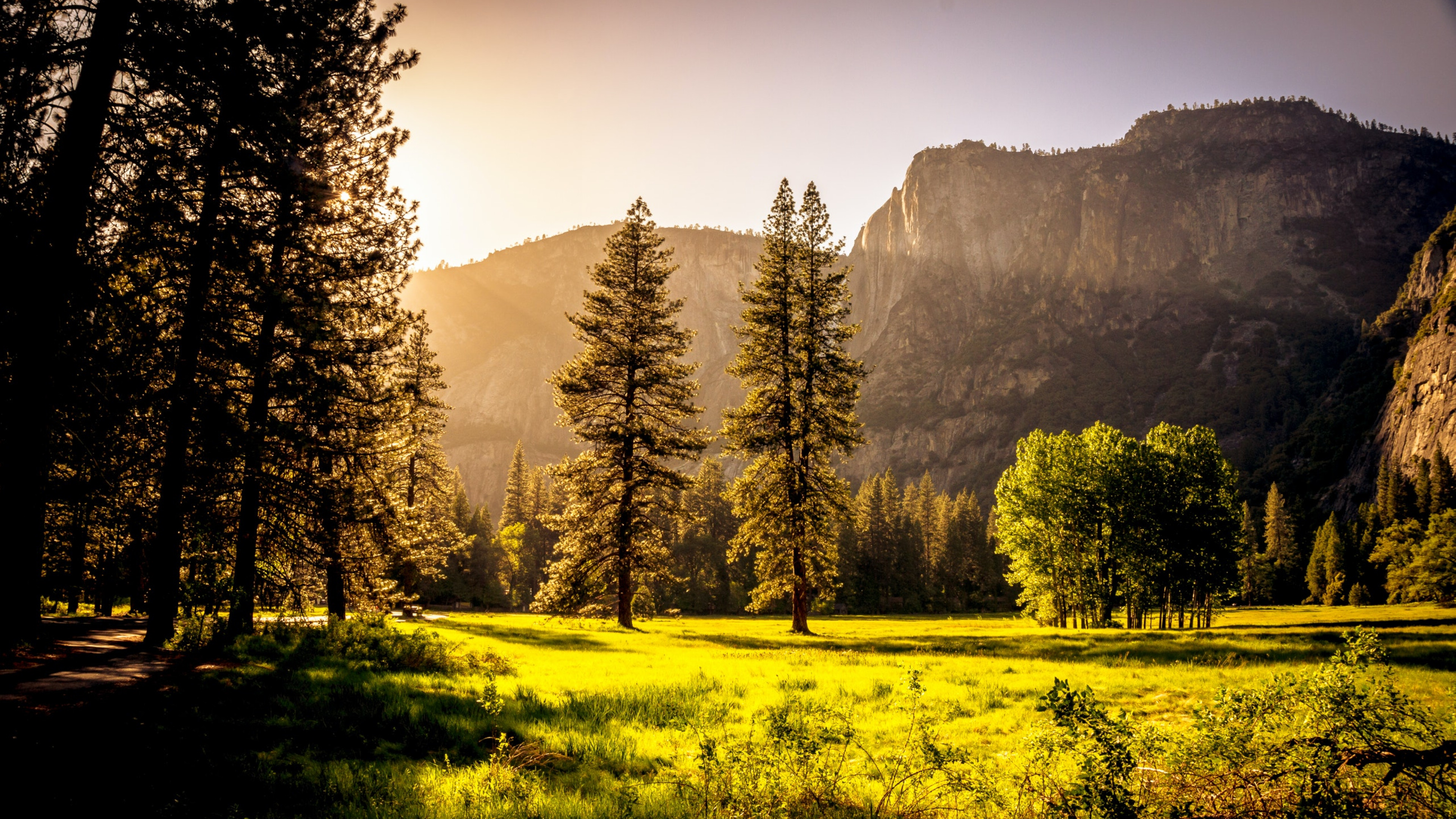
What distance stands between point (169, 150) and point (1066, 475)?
129ft

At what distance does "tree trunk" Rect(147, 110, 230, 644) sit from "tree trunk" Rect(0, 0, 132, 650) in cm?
204

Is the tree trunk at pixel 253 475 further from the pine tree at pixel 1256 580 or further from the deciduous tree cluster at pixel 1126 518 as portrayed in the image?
the pine tree at pixel 1256 580

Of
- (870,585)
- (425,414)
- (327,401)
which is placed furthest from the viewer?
(870,585)

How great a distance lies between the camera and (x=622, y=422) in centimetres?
2520

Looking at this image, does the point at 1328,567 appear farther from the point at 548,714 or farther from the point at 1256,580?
the point at 548,714

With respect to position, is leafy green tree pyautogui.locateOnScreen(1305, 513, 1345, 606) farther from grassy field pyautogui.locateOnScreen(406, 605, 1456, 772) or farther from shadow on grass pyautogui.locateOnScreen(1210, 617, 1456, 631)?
grassy field pyautogui.locateOnScreen(406, 605, 1456, 772)

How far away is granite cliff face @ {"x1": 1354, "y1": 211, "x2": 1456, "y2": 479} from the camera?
87625 millimetres

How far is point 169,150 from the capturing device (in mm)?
9453

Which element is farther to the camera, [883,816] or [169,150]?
[169,150]

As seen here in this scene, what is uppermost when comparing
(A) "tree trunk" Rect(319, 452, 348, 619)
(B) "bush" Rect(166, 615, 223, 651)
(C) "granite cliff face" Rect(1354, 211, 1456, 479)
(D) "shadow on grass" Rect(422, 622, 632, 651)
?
(C) "granite cliff face" Rect(1354, 211, 1456, 479)

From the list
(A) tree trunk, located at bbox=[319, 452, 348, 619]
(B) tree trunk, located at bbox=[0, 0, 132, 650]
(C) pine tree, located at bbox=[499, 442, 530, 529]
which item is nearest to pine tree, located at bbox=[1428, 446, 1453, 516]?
(A) tree trunk, located at bbox=[319, 452, 348, 619]

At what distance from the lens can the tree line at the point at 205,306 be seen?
8281 mm

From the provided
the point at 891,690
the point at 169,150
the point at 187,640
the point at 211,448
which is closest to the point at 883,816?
the point at 891,690

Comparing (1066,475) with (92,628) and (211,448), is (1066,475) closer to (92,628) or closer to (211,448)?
(211,448)
